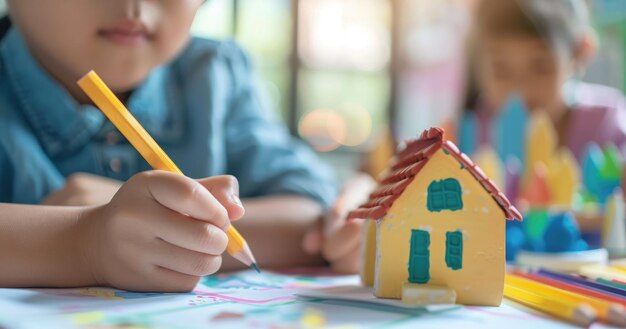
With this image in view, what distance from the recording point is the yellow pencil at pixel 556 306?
0.33 m

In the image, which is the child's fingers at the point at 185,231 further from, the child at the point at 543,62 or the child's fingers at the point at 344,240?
the child at the point at 543,62

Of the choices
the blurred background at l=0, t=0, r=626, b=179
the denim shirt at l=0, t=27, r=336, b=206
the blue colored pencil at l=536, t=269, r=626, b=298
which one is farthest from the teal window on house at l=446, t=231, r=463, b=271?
the blurred background at l=0, t=0, r=626, b=179

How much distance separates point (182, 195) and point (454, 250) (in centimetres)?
16

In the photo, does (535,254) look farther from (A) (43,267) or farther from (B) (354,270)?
(A) (43,267)

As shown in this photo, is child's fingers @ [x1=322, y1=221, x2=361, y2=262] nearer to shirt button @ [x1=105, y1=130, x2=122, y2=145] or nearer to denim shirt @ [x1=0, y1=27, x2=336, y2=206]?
denim shirt @ [x1=0, y1=27, x2=336, y2=206]

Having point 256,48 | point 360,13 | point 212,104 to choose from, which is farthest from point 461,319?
point 360,13

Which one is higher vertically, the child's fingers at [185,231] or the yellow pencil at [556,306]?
the child's fingers at [185,231]

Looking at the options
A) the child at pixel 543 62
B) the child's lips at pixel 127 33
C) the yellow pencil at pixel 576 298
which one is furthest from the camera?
the child at pixel 543 62

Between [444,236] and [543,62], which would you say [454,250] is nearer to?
[444,236]

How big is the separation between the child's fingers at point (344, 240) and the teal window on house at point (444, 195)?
0.15 m

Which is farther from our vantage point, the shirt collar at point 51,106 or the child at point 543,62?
the child at point 543,62

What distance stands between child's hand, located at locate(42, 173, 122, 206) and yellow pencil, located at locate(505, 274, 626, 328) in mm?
294

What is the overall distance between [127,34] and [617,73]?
5.71ft

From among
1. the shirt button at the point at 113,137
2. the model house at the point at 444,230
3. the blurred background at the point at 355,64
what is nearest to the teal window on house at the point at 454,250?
the model house at the point at 444,230
